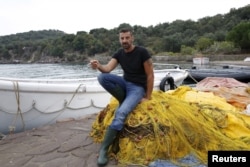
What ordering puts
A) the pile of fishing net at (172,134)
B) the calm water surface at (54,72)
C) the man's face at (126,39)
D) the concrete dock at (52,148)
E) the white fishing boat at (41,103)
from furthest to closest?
the calm water surface at (54,72)
the white fishing boat at (41,103)
the man's face at (126,39)
the concrete dock at (52,148)
the pile of fishing net at (172,134)

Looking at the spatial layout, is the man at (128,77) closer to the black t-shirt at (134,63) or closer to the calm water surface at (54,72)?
the black t-shirt at (134,63)

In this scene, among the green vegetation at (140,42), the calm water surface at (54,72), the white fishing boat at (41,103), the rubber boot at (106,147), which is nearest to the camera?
the rubber boot at (106,147)

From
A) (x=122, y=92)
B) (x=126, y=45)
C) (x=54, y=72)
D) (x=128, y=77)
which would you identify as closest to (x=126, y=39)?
(x=126, y=45)

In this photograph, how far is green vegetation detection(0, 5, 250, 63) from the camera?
84.4 m

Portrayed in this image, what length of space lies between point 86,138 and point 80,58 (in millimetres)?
83489

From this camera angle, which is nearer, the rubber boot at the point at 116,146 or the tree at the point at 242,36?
the rubber boot at the point at 116,146

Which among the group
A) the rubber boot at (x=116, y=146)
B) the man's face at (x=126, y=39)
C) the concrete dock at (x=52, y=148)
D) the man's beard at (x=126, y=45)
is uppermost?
the man's face at (x=126, y=39)

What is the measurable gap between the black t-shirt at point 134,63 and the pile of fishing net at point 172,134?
41 cm

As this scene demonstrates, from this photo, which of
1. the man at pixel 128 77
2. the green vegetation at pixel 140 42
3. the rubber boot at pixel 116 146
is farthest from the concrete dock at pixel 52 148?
the green vegetation at pixel 140 42

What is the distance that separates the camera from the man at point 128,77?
4344 mm

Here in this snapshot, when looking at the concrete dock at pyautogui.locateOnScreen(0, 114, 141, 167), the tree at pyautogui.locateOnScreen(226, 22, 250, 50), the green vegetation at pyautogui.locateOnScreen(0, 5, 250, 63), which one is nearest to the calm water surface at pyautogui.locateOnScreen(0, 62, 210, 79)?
the concrete dock at pyautogui.locateOnScreen(0, 114, 141, 167)

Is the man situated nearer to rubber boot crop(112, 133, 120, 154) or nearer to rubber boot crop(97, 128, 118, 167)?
rubber boot crop(97, 128, 118, 167)

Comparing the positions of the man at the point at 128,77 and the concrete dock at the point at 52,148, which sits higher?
the man at the point at 128,77

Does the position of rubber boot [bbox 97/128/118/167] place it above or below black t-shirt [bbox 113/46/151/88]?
below
